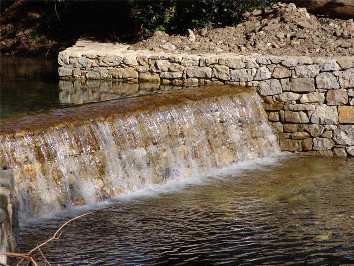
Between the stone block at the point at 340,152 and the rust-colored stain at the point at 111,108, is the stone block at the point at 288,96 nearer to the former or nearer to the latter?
A: the rust-colored stain at the point at 111,108

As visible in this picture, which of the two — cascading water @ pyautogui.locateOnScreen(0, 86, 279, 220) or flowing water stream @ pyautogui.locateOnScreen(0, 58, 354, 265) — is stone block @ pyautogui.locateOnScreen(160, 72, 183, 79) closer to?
flowing water stream @ pyautogui.locateOnScreen(0, 58, 354, 265)

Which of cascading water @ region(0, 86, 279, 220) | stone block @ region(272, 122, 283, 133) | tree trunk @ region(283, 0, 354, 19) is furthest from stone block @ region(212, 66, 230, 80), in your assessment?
tree trunk @ region(283, 0, 354, 19)

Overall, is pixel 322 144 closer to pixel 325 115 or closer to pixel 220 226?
pixel 325 115

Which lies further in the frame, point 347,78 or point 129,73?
point 129,73

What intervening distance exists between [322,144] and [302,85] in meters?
0.89

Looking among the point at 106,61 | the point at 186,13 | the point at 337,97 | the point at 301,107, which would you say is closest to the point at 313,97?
the point at 301,107

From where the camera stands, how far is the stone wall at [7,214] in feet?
11.8

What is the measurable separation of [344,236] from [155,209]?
190 centimetres

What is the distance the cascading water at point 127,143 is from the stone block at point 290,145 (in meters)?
0.11

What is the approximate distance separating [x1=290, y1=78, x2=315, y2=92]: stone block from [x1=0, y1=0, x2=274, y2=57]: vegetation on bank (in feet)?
10.0

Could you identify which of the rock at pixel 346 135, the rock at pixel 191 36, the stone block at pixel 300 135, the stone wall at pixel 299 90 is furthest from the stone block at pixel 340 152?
the rock at pixel 191 36

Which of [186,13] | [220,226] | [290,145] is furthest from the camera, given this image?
[186,13]

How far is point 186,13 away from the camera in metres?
12.0

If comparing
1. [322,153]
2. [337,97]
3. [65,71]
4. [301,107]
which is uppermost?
[65,71]
